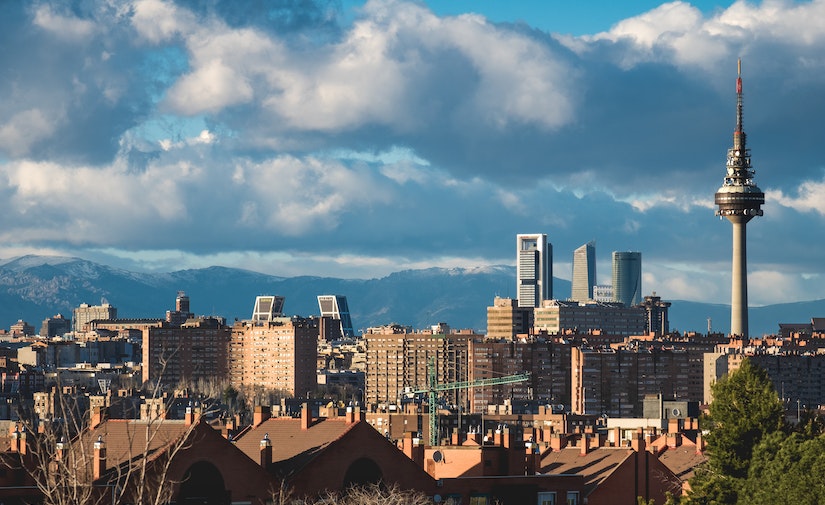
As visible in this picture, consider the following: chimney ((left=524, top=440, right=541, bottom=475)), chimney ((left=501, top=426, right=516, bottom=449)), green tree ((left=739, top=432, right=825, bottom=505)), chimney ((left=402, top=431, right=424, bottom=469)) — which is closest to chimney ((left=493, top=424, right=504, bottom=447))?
chimney ((left=501, top=426, right=516, bottom=449))

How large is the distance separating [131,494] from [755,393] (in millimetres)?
21283

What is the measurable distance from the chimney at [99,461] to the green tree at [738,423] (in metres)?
19.2

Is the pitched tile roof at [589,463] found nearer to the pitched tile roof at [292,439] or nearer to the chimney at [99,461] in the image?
the pitched tile roof at [292,439]

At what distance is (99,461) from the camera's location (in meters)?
61.3

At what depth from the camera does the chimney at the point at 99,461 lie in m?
61.0

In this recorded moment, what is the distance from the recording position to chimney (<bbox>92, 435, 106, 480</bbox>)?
61.0 metres

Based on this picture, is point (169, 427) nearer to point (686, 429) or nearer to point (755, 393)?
point (755, 393)

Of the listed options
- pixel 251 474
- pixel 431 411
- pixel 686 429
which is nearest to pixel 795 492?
pixel 251 474

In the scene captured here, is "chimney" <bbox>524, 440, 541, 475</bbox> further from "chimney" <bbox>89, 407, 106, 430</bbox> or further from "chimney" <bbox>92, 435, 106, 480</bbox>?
"chimney" <bbox>92, 435, 106, 480</bbox>

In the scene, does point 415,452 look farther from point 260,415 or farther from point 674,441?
point 674,441

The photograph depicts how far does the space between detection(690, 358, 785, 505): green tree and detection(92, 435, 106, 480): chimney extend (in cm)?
1921

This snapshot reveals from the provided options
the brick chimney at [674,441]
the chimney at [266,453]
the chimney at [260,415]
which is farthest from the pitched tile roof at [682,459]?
the chimney at [266,453]

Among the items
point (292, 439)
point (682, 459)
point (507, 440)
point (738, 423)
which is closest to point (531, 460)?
point (507, 440)

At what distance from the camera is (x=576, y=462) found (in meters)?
86.0
